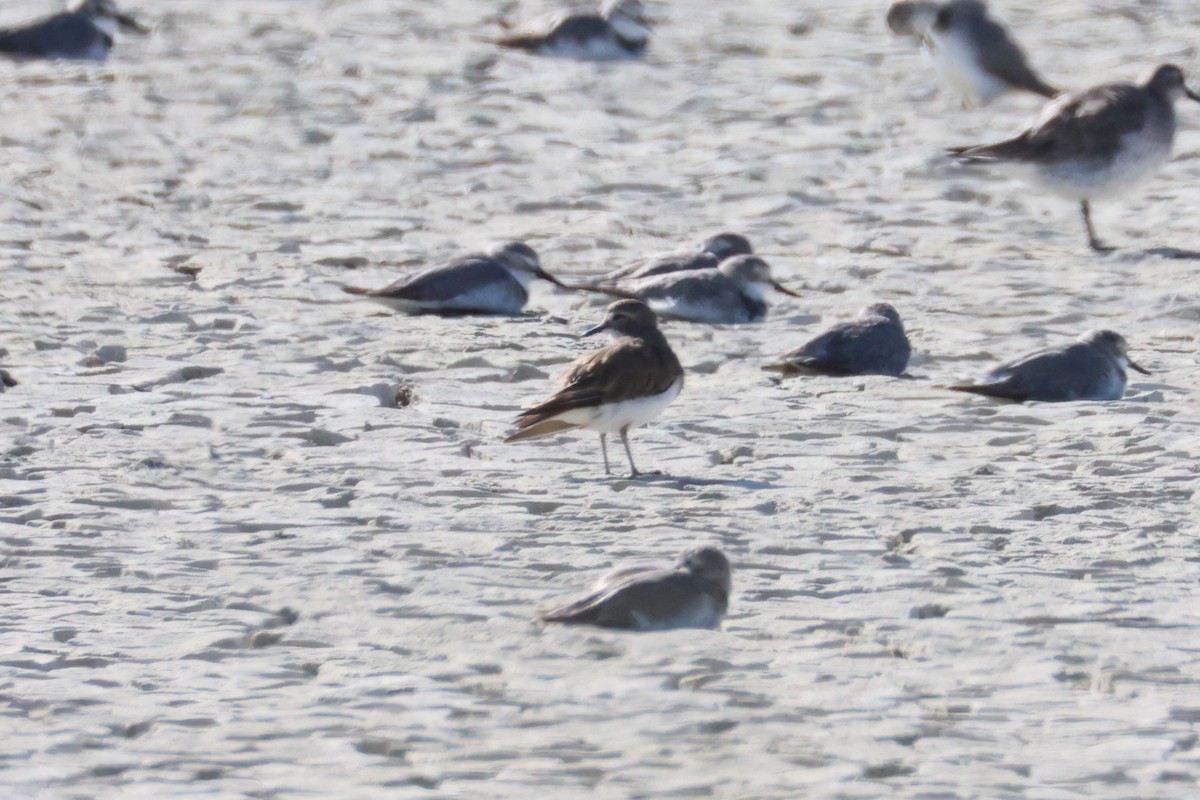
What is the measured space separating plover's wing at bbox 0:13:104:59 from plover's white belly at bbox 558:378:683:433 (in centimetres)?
927

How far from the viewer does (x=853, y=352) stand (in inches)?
308

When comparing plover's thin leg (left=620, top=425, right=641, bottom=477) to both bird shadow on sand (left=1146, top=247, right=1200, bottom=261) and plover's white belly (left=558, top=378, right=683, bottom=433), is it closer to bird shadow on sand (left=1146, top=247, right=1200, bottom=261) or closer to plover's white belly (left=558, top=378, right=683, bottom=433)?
plover's white belly (left=558, top=378, right=683, bottom=433)

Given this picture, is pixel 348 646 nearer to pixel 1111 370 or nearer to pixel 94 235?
pixel 1111 370

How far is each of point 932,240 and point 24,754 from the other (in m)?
6.74

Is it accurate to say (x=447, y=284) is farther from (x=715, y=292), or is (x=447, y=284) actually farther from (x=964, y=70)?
(x=964, y=70)

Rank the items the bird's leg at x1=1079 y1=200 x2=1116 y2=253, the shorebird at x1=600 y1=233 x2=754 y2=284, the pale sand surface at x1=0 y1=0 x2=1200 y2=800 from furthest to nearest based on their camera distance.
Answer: the bird's leg at x1=1079 y1=200 x2=1116 y2=253
the shorebird at x1=600 y1=233 x2=754 y2=284
the pale sand surface at x1=0 y1=0 x2=1200 y2=800

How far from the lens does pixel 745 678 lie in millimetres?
4844

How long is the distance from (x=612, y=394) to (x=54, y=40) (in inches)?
374

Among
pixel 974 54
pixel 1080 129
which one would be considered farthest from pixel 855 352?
pixel 974 54

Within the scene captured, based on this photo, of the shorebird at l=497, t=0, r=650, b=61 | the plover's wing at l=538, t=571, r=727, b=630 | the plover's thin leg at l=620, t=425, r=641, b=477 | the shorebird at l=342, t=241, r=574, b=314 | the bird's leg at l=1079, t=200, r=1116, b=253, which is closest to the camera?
the plover's wing at l=538, t=571, r=727, b=630

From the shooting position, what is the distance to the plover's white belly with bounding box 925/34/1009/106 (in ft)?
43.0

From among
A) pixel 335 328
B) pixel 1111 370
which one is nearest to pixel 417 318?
pixel 335 328

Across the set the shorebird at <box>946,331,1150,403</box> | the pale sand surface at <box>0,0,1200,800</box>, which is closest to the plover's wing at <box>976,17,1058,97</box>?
the pale sand surface at <box>0,0,1200,800</box>

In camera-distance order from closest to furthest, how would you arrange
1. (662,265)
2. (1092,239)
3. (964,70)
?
(662,265)
(1092,239)
(964,70)
